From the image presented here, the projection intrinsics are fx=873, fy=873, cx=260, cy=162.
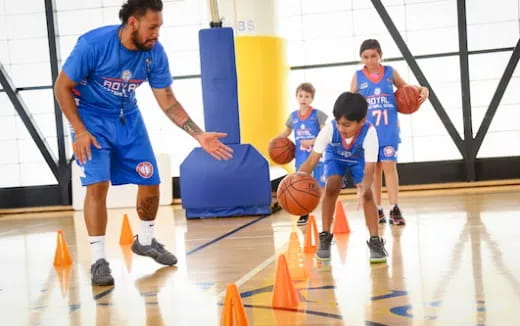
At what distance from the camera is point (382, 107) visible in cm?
723

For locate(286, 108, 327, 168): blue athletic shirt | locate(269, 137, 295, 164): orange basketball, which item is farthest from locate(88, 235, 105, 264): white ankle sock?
locate(286, 108, 327, 168): blue athletic shirt

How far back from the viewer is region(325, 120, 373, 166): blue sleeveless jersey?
5473 millimetres

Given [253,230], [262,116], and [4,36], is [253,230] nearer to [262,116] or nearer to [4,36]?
[262,116]

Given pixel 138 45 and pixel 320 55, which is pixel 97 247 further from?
pixel 320 55

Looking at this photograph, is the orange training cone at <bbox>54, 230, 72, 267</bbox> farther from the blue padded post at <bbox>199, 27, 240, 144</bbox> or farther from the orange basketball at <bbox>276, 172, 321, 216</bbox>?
the blue padded post at <bbox>199, 27, 240, 144</bbox>

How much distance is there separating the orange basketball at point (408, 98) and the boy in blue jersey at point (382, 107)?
0.15 feet

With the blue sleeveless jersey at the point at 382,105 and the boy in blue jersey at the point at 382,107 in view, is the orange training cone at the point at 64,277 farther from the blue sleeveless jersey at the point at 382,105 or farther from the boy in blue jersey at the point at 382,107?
the blue sleeveless jersey at the point at 382,105

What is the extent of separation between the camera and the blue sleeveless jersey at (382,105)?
7.14m

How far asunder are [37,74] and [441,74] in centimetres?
559

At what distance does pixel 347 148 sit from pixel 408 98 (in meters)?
1.81

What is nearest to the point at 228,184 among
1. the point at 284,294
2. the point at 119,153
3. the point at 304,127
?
the point at 304,127

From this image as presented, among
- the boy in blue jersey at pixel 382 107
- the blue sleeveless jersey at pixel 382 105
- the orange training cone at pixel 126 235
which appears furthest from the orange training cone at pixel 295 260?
the orange training cone at pixel 126 235

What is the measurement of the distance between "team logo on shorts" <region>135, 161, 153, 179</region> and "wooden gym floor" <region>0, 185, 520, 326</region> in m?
0.62

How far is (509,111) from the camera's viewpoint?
449 inches
